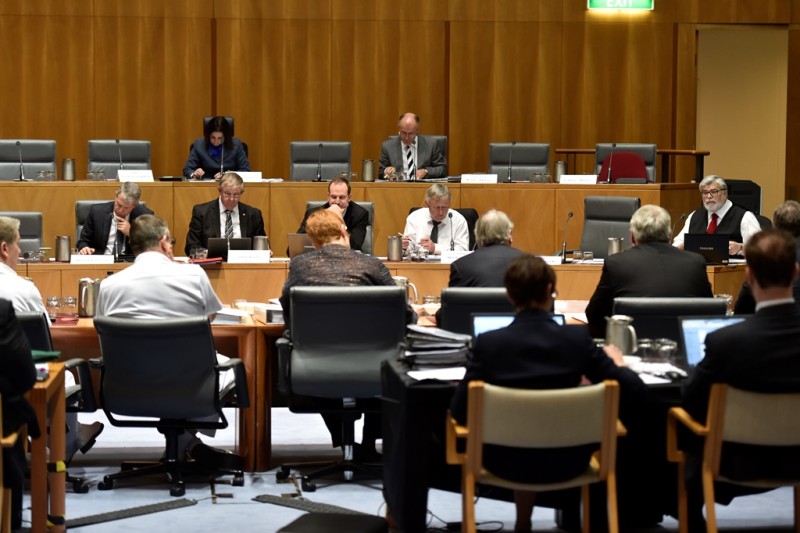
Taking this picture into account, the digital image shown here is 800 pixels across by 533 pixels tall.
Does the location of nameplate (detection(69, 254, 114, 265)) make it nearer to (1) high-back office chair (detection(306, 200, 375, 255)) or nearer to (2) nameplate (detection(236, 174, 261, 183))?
(1) high-back office chair (detection(306, 200, 375, 255))

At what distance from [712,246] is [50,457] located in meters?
4.56

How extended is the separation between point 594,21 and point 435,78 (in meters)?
1.80

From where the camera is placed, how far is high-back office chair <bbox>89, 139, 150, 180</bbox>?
11.0 m

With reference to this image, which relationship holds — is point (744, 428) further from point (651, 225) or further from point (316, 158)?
point (316, 158)

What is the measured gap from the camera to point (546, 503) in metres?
4.52

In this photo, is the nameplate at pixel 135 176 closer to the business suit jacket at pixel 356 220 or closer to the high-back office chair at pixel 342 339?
the business suit jacket at pixel 356 220

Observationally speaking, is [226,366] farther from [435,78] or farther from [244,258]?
[435,78]

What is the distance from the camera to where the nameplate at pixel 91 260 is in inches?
285

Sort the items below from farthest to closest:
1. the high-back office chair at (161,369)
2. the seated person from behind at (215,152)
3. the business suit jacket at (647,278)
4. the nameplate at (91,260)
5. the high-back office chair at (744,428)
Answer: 1. the seated person from behind at (215,152)
2. the nameplate at (91,260)
3. the business suit jacket at (647,278)
4. the high-back office chair at (161,369)
5. the high-back office chair at (744,428)

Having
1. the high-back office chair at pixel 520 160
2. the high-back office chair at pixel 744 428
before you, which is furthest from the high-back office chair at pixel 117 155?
the high-back office chair at pixel 744 428

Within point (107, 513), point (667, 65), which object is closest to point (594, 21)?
point (667, 65)

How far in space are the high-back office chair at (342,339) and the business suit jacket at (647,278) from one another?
3.34 ft

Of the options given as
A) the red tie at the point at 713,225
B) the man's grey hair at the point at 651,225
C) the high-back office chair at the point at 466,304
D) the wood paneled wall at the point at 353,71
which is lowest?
the high-back office chair at the point at 466,304

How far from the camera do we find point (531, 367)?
3752mm
